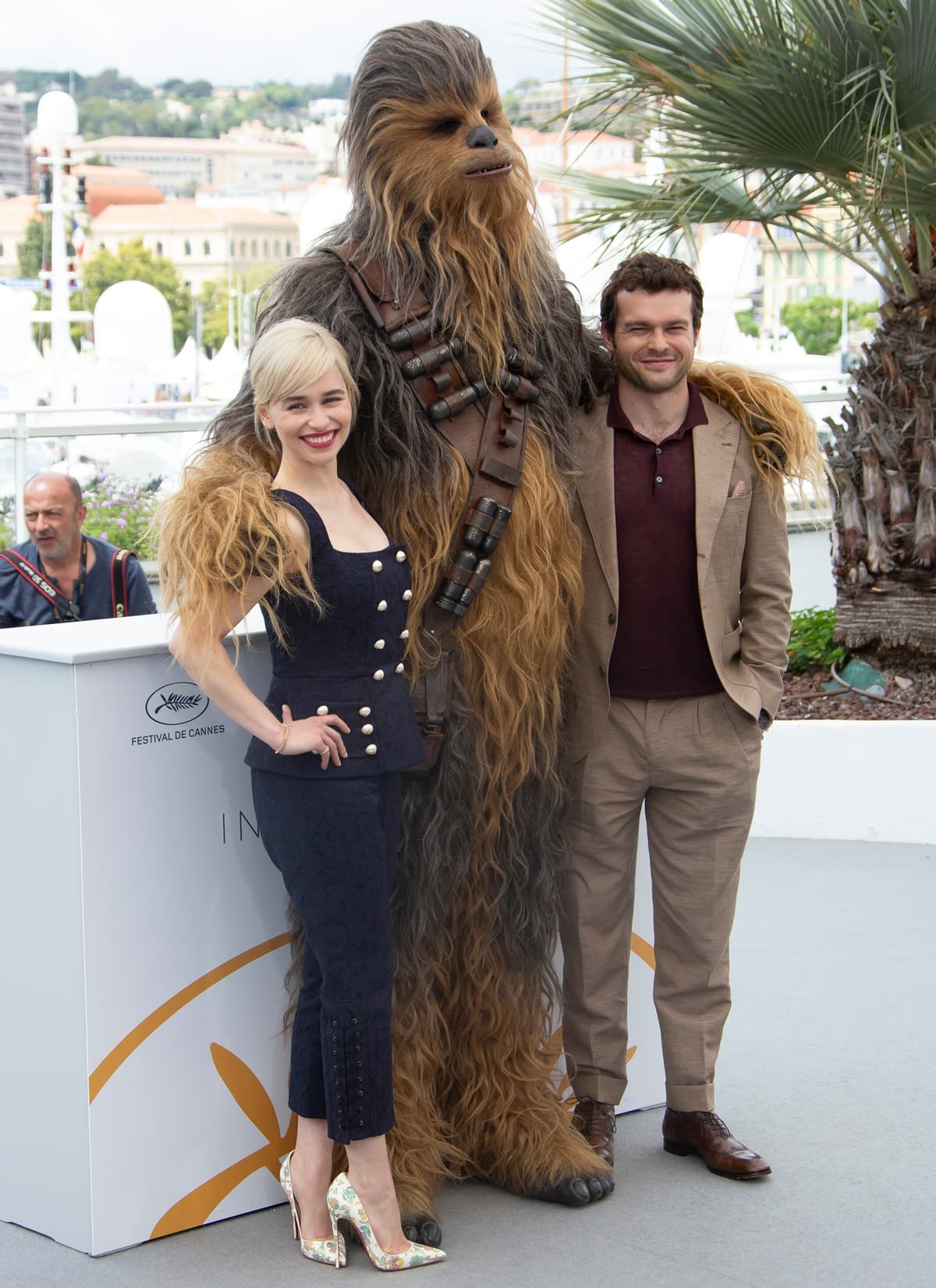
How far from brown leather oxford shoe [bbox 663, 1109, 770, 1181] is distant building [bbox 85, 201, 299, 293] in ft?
364

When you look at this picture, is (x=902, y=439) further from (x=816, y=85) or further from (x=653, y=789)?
(x=653, y=789)

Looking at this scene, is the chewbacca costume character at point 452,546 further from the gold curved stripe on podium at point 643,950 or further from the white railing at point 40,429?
the white railing at point 40,429

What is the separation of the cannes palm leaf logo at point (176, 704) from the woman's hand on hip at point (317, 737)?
11.4 inches

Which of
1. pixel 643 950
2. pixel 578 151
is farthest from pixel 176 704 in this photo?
pixel 578 151

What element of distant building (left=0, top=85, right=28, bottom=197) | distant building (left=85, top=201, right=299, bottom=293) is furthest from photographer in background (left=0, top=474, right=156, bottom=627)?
distant building (left=0, top=85, right=28, bottom=197)

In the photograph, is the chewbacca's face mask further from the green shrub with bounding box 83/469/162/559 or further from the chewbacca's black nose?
the green shrub with bounding box 83/469/162/559

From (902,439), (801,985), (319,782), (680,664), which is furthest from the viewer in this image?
(902,439)

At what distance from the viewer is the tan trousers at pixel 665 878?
2871mm

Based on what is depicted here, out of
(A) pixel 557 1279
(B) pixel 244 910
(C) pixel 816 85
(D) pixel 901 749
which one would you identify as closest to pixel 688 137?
(C) pixel 816 85

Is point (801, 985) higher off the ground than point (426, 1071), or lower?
lower

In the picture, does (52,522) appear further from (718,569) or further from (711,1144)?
(711,1144)

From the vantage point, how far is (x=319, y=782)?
244 centimetres

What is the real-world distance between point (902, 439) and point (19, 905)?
4217 mm

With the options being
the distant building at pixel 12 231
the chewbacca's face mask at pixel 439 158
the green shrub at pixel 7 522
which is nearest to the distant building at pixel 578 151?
the chewbacca's face mask at pixel 439 158
